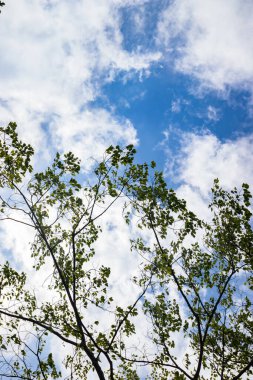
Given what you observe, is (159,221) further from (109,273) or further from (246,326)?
(246,326)

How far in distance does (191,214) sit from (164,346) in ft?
20.1

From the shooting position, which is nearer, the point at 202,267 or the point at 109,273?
the point at 109,273

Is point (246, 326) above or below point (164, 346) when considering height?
above

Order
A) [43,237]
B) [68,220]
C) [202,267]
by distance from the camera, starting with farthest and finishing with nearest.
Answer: [202,267]
[68,220]
[43,237]

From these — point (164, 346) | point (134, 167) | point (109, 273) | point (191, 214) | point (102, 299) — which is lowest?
point (164, 346)

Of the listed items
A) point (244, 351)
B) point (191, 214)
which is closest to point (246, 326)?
point (244, 351)

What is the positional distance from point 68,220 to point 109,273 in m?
2.88

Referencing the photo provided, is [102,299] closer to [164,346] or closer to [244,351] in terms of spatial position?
[164,346]

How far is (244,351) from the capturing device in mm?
13156

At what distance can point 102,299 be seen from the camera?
487 inches

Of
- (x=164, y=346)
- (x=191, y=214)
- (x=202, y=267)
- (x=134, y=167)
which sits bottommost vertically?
(x=164, y=346)

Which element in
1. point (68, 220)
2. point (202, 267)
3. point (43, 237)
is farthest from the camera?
point (202, 267)

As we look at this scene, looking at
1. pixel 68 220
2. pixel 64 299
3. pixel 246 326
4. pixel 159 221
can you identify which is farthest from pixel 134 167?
pixel 246 326

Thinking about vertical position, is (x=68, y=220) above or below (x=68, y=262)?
above
